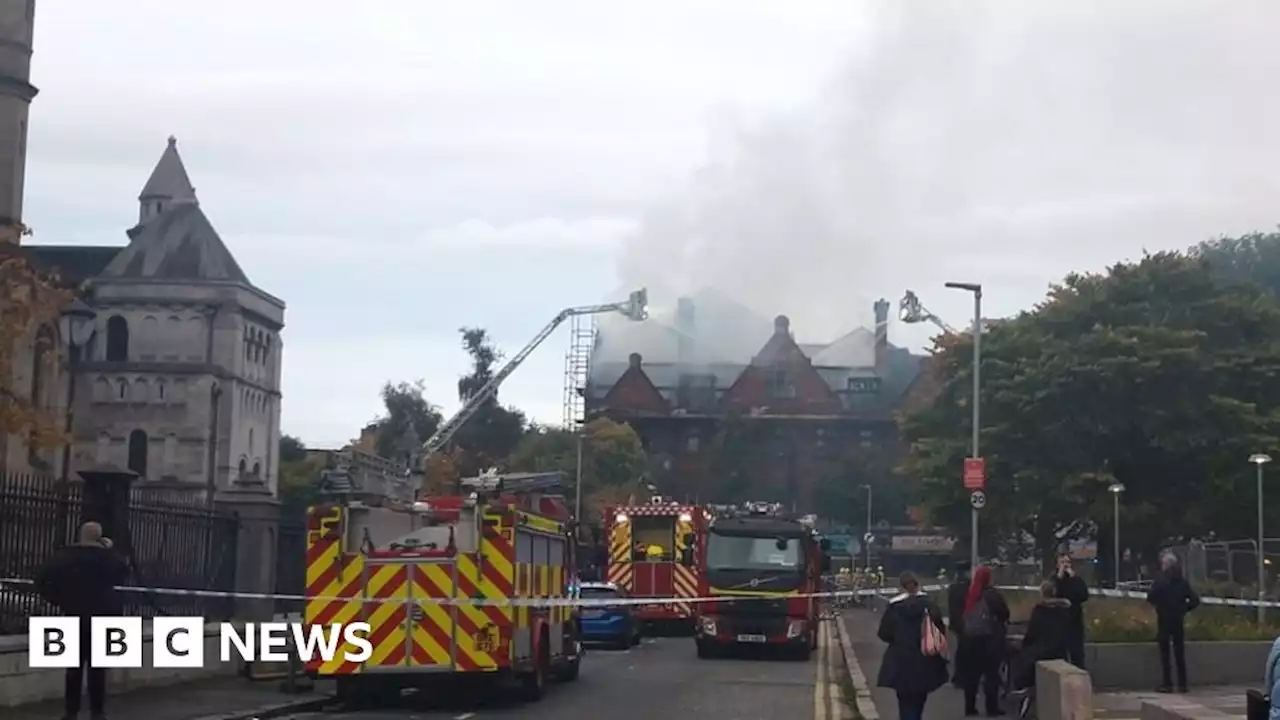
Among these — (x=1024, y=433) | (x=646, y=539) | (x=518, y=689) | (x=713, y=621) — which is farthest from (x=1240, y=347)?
(x=518, y=689)

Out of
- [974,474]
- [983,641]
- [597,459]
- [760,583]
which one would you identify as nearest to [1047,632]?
[983,641]

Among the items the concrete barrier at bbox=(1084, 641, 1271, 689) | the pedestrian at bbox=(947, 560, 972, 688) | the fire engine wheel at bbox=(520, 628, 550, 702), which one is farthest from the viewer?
the concrete barrier at bbox=(1084, 641, 1271, 689)

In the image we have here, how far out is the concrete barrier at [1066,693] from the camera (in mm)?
14680

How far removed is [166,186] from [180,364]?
18.0 m

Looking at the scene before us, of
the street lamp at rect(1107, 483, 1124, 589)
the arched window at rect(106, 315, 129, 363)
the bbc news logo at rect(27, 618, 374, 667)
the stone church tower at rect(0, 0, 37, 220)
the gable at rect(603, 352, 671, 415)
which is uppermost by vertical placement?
the stone church tower at rect(0, 0, 37, 220)

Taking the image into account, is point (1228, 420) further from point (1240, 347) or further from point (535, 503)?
point (535, 503)

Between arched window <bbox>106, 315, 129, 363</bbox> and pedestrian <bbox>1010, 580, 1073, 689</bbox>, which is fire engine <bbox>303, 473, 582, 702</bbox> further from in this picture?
arched window <bbox>106, 315, 129, 363</bbox>

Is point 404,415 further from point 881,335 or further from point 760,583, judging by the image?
point 760,583

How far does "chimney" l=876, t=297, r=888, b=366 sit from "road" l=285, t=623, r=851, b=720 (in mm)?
69953

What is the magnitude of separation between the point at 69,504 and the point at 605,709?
6878 mm

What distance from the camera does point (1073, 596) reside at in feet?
64.2

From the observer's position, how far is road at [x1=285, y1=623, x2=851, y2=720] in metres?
20.6

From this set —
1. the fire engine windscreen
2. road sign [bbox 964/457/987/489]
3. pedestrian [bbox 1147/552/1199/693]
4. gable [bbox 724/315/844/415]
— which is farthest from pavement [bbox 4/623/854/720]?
gable [bbox 724/315/844/415]

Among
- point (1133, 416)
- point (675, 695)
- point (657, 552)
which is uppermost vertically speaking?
point (1133, 416)
